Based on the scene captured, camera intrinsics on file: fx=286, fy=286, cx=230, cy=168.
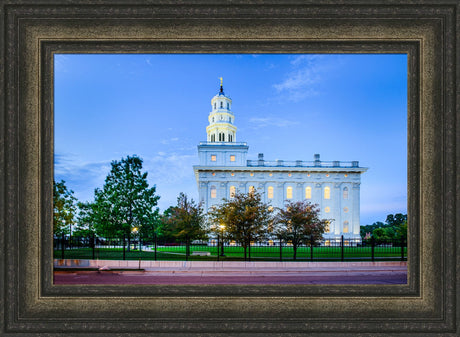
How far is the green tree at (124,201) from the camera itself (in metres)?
22.8

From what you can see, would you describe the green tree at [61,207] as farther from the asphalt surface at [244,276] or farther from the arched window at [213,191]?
the arched window at [213,191]

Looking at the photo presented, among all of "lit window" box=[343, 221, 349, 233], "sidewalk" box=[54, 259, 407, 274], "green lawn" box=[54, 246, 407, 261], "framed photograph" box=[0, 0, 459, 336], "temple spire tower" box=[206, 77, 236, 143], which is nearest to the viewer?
"framed photograph" box=[0, 0, 459, 336]

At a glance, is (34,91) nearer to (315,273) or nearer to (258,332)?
(258,332)

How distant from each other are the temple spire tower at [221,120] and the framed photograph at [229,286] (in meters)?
60.0

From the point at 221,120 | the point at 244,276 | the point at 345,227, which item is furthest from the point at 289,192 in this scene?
the point at 244,276

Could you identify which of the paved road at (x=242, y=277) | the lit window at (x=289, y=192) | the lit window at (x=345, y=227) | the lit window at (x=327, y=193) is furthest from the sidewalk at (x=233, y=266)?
the lit window at (x=345, y=227)

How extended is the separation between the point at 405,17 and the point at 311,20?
164cm

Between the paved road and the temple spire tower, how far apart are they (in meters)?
53.2

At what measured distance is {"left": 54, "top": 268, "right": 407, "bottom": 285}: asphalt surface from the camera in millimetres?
11242

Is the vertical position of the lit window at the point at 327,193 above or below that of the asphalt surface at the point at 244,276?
above

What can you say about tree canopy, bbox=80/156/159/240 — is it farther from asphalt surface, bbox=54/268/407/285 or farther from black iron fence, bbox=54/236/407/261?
asphalt surface, bbox=54/268/407/285

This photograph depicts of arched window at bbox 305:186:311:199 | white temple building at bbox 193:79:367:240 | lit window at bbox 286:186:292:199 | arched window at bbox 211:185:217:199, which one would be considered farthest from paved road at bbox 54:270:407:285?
arched window at bbox 305:186:311:199

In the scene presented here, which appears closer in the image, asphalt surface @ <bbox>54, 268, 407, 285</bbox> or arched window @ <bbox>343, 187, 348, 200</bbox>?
asphalt surface @ <bbox>54, 268, 407, 285</bbox>

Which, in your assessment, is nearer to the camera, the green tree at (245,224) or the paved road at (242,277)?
the paved road at (242,277)
